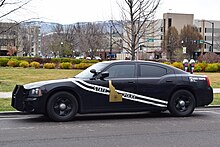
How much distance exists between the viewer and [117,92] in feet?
33.2

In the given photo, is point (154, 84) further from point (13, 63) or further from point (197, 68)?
point (13, 63)

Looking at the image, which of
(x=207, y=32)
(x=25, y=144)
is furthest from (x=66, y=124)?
(x=207, y=32)

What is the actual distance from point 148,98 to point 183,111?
3.83ft

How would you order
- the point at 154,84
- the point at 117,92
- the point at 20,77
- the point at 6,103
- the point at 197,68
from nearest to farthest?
the point at 117,92
the point at 154,84
the point at 6,103
the point at 20,77
the point at 197,68

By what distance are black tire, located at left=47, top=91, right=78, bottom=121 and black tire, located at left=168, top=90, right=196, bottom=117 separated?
2.77 meters

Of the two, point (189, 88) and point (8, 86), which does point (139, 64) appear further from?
point (8, 86)

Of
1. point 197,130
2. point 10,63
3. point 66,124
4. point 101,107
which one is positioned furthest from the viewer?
point 10,63

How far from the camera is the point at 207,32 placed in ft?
389

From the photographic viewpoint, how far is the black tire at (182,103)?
1080 cm

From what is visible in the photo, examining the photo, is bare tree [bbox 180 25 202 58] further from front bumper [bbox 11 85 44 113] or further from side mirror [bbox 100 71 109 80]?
front bumper [bbox 11 85 44 113]

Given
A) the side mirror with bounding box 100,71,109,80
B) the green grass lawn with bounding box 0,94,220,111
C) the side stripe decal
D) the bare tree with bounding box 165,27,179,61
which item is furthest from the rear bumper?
the bare tree with bounding box 165,27,179,61

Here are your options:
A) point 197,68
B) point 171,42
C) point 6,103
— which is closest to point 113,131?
point 6,103

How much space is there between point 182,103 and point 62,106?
341 cm

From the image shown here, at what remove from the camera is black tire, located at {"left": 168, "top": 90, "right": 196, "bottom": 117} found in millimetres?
10805
